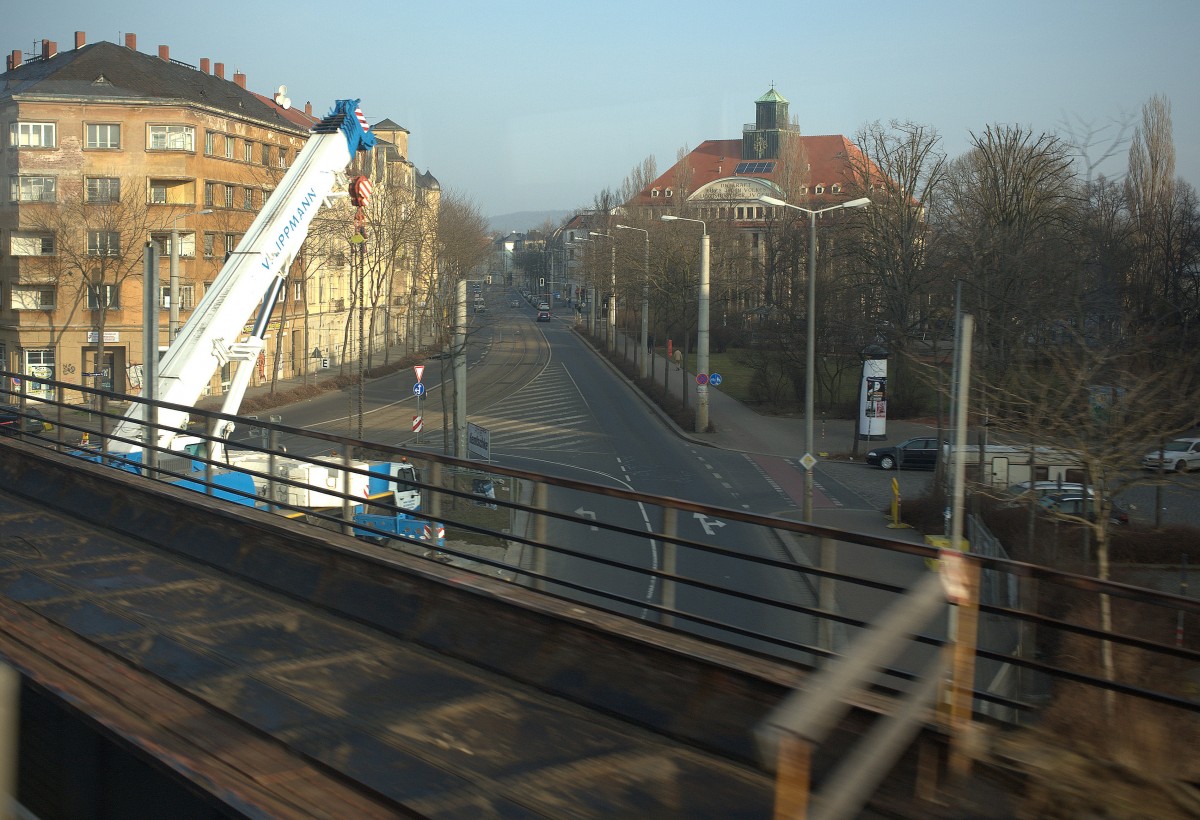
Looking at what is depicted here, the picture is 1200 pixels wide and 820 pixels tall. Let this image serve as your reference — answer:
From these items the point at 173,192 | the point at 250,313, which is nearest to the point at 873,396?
the point at 250,313

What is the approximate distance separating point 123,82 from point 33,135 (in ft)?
48.4

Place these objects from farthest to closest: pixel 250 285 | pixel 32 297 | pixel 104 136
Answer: pixel 104 136 < pixel 32 297 < pixel 250 285

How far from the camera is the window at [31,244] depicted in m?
18.2

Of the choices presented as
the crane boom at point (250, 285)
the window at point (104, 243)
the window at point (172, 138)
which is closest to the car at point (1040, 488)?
the crane boom at point (250, 285)

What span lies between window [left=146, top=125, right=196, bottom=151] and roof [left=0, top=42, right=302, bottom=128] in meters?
0.98

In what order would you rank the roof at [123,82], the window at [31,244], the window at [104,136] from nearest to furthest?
the window at [31,244] → the roof at [123,82] → the window at [104,136]

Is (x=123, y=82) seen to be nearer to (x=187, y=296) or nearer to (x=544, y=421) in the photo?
(x=187, y=296)

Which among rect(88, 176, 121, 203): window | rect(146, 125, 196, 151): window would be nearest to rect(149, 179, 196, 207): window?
rect(146, 125, 196, 151): window

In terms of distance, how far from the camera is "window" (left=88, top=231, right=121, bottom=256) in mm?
30844

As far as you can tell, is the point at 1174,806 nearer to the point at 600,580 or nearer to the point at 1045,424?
the point at 600,580

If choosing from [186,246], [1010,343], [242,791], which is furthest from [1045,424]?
[186,246]

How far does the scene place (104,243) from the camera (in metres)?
31.5

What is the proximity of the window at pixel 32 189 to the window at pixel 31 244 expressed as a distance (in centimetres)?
68

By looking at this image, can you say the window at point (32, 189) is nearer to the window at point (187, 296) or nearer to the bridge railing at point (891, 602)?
the bridge railing at point (891, 602)
